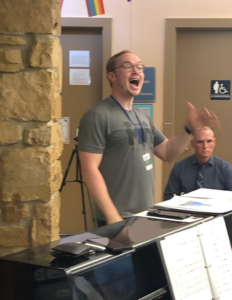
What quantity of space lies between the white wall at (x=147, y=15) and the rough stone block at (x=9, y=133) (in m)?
2.16

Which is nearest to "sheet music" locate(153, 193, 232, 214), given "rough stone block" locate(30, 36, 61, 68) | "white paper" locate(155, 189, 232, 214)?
"white paper" locate(155, 189, 232, 214)

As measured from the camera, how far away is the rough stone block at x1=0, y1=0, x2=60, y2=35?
1.57 m

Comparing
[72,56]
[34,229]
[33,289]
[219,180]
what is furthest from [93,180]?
[72,56]

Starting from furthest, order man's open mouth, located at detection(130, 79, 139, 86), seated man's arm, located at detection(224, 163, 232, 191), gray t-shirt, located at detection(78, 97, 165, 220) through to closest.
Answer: seated man's arm, located at detection(224, 163, 232, 191) → man's open mouth, located at detection(130, 79, 139, 86) → gray t-shirt, located at detection(78, 97, 165, 220)

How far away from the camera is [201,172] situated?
2.74 meters

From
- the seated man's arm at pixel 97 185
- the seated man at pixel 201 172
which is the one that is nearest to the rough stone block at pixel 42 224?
the seated man's arm at pixel 97 185

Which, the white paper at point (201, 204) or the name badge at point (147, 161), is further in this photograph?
the name badge at point (147, 161)

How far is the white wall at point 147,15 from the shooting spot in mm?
3533

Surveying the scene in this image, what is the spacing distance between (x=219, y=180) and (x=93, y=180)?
120cm

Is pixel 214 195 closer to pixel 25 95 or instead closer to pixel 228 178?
pixel 25 95

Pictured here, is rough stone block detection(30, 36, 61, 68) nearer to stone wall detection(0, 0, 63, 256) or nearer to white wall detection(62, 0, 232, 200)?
stone wall detection(0, 0, 63, 256)

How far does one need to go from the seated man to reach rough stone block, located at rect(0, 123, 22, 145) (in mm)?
1392

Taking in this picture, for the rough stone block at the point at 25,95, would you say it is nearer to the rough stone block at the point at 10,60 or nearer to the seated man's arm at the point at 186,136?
the rough stone block at the point at 10,60

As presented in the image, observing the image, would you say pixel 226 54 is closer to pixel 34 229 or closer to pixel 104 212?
pixel 104 212
